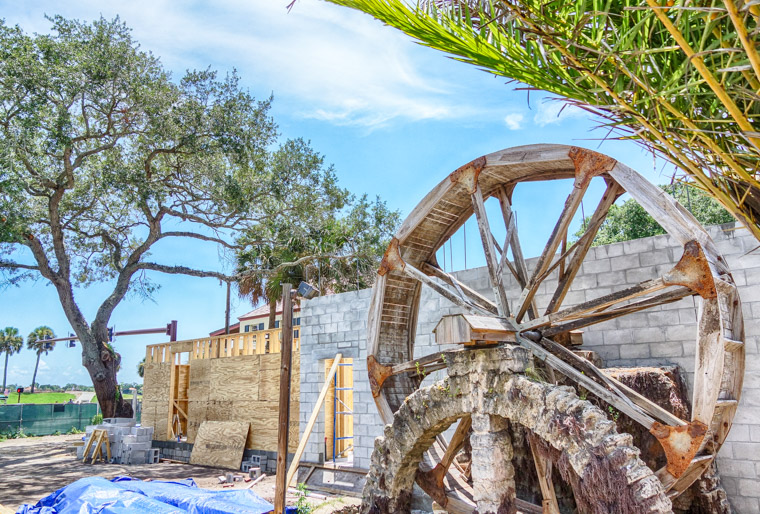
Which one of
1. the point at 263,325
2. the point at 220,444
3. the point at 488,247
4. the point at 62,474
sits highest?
the point at 263,325

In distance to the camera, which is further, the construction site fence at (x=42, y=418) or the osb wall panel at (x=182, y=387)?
the construction site fence at (x=42, y=418)

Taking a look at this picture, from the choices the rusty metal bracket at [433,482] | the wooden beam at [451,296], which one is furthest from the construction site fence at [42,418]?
the rusty metal bracket at [433,482]

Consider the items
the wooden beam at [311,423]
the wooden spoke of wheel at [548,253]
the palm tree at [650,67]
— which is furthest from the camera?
the wooden beam at [311,423]

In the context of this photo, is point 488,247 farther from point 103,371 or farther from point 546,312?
point 103,371

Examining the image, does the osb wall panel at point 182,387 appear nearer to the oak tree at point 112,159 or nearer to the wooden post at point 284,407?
the oak tree at point 112,159

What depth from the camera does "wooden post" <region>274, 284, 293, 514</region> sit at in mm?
6863

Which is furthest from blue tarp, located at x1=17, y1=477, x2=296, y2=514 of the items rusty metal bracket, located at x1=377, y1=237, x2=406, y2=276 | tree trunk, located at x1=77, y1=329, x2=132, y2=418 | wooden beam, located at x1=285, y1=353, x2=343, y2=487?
tree trunk, located at x1=77, y1=329, x2=132, y2=418

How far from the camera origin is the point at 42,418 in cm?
2188

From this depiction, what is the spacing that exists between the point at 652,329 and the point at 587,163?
6.94 ft

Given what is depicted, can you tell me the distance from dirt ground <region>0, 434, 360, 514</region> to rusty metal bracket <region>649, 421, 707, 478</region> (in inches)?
183

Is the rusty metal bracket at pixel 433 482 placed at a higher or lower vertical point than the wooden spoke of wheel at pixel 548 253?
lower

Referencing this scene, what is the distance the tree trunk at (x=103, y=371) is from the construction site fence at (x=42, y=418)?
6704 millimetres

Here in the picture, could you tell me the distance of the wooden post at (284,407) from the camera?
6.86 meters

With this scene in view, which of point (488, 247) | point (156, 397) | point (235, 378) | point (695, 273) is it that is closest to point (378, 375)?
point (488, 247)
